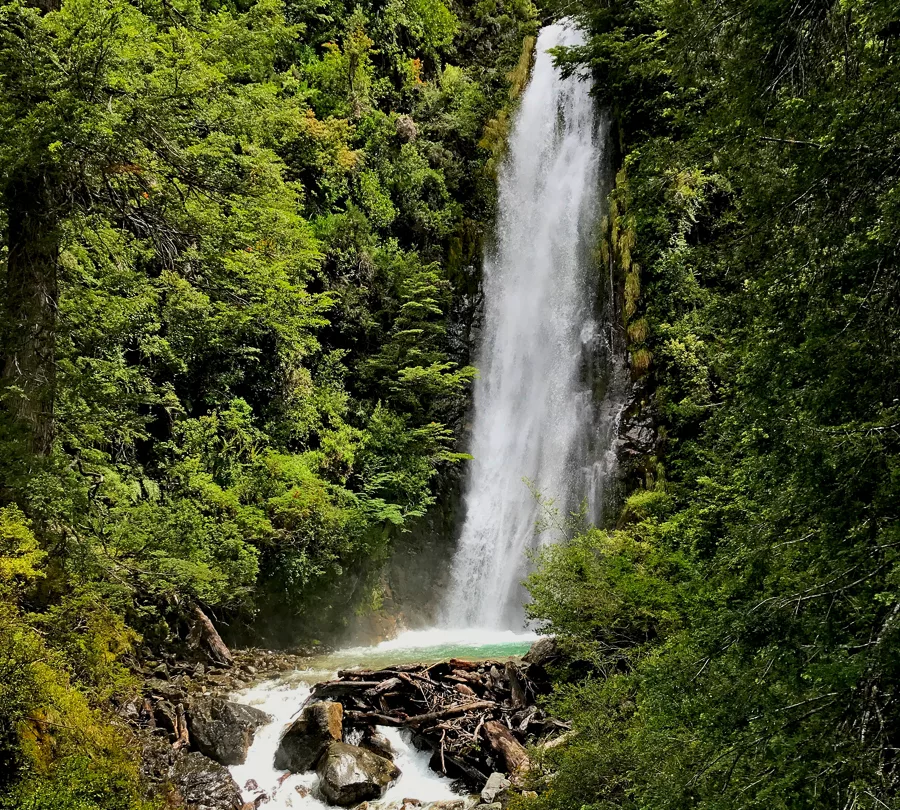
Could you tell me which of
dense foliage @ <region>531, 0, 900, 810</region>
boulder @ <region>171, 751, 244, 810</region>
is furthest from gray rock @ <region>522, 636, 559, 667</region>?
boulder @ <region>171, 751, 244, 810</region>

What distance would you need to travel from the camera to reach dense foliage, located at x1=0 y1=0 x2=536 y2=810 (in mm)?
4906

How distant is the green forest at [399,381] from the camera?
229 cm

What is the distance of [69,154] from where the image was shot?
5168 millimetres

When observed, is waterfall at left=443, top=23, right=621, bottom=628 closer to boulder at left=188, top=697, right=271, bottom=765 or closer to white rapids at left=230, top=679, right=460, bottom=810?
white rapids at left=230, top=679, right=460, bottom=810

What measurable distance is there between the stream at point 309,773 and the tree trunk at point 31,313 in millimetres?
3731

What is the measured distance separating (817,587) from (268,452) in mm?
9523

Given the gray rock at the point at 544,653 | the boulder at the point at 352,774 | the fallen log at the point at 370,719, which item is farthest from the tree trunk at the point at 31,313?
the gray rock at the point at 544,653

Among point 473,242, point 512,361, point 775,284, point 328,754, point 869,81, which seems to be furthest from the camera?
point 473,242

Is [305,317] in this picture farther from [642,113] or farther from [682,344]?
[642,113]

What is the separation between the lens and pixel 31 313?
5516mm

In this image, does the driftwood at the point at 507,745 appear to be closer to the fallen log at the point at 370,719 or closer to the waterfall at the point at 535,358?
the fallen log at the point at 370,719

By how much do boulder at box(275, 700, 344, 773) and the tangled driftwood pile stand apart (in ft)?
1.32

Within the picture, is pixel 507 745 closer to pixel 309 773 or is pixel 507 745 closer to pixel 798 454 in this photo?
pixel 309 773

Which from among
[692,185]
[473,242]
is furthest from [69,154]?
[473,242]
